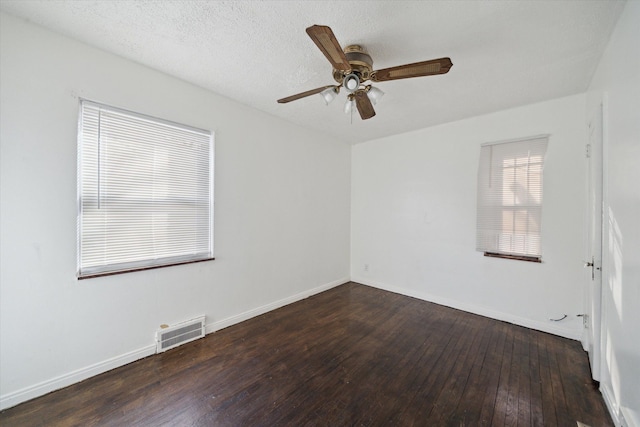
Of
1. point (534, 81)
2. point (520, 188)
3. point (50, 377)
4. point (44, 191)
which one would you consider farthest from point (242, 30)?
point (520, 188)

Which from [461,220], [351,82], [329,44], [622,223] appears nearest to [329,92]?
[351,82]

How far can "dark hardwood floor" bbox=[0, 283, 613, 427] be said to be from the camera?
1.62 meters

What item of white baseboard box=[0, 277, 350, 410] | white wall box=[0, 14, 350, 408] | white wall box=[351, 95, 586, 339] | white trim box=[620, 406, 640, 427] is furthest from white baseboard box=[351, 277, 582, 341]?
white baseboard box=[0, 277, 350, 410]

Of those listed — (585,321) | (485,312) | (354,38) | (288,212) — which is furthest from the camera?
(288,212)

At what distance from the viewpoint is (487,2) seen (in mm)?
1479

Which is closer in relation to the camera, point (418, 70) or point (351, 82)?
point (418, 70)

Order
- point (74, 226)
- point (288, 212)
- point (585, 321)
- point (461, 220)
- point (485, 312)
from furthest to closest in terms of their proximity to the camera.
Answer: point (288, 212), point (461, 220), point (485, 312), point (585, 321), point (74, 226)

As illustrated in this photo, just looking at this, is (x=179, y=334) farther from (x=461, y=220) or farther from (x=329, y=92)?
(x=461, y=220)

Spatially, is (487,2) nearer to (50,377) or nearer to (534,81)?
(534,81)

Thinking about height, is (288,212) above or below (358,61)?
below

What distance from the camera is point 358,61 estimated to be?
1812mm

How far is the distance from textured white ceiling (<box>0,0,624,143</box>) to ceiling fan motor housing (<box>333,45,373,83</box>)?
2.5 inches

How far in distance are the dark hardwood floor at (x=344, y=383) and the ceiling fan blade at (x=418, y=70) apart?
2.31 m

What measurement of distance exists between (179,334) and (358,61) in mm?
2960
